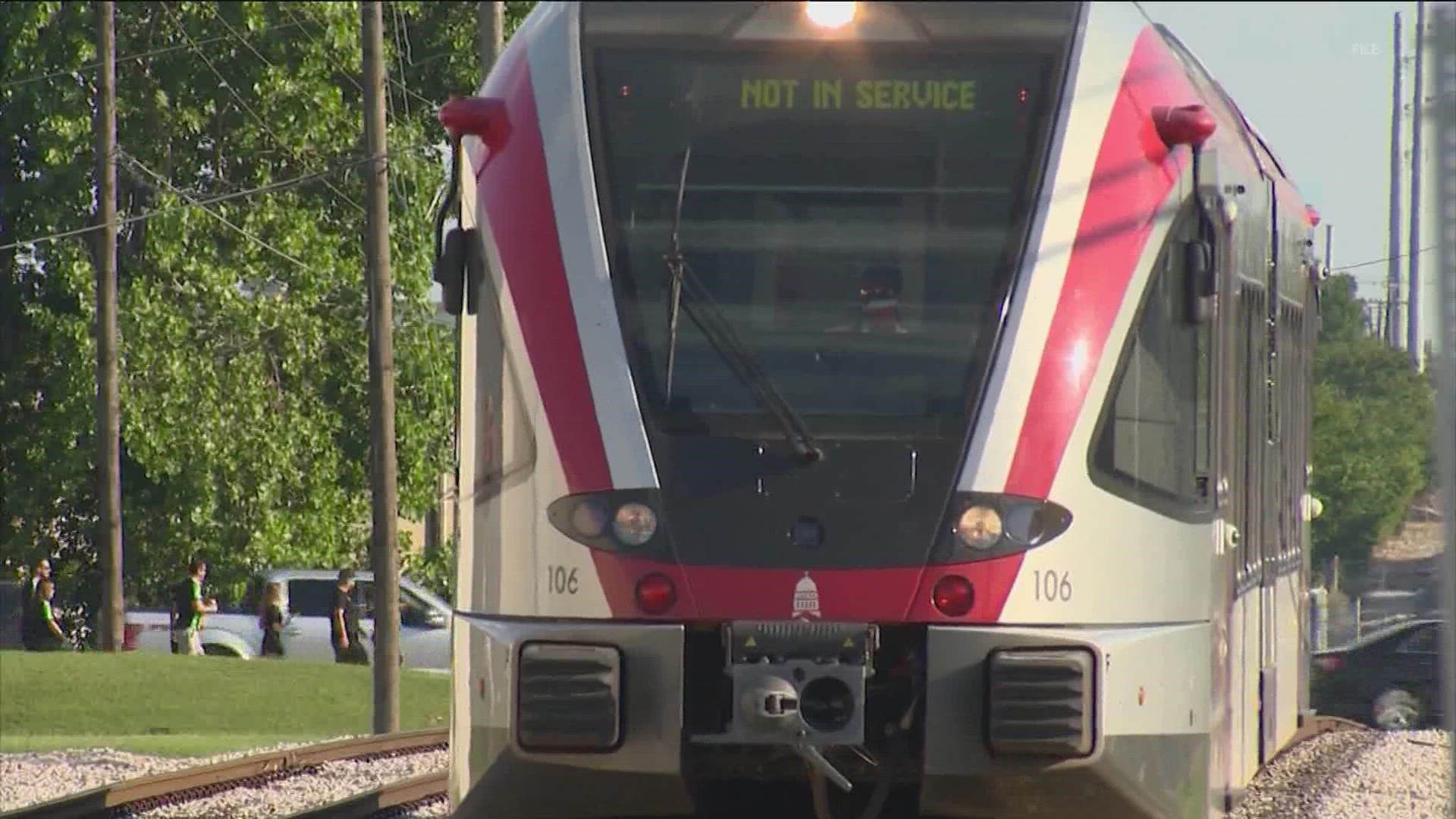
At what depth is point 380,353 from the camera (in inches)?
992

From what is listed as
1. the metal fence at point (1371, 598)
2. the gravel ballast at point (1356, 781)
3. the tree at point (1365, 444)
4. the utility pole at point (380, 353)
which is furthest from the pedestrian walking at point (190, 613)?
the tree at point (1365, 444)

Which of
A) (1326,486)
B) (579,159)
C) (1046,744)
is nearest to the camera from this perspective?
(1046,744)

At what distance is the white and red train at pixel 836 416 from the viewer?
25.4 feet

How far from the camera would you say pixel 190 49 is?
35.8m

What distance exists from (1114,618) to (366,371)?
29.1m

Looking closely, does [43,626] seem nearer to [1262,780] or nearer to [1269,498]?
[1262,780]

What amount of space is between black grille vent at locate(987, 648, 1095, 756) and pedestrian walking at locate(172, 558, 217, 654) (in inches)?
932

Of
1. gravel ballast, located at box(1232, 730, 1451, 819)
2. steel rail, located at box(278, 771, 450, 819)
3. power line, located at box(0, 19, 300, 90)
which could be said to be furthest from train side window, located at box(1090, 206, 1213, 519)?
power line, located at box(0, 19, 300, 90)

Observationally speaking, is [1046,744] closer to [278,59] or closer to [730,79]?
[730,79]

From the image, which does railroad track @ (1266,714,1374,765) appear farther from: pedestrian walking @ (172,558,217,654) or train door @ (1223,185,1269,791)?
pedestrian walking @ (172,558,217,654)

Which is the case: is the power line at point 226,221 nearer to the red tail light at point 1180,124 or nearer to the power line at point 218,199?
the power line at point 218,199

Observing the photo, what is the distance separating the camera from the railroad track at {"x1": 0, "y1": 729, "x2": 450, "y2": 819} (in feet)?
41.9

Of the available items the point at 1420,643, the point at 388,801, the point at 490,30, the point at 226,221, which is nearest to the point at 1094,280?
the point at 388,801

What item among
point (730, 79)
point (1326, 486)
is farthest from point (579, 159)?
point (1326, 486)
